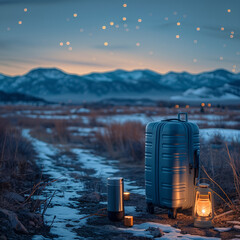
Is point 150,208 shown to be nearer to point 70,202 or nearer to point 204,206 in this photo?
point 204,206

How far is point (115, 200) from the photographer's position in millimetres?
4105

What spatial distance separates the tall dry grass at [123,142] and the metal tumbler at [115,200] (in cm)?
477

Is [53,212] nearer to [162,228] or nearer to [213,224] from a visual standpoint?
[162,228]

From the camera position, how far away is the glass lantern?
12.7ft

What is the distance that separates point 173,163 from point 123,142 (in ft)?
23.2

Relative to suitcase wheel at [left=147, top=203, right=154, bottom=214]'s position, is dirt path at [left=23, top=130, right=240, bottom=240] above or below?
below

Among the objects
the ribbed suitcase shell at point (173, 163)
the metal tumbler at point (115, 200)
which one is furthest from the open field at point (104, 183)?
the ribbed suitcase shell at point (173, 163)

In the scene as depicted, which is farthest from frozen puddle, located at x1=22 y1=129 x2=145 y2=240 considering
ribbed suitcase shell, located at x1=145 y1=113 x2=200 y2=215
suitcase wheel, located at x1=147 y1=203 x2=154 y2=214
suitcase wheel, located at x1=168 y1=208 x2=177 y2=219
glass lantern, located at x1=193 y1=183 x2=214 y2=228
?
glass lantern, located at x1=193 y1=183 x2=214 y2=228

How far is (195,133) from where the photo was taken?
13.8ft

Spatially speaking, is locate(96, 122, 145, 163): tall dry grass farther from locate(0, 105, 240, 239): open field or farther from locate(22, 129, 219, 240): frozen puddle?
locate(22, 129, 219, 240): frozen puddle

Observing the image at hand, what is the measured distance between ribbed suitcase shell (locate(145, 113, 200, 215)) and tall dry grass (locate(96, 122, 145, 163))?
4.70m

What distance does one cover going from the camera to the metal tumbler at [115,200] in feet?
13.4

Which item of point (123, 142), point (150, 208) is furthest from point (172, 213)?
point (123, 142)

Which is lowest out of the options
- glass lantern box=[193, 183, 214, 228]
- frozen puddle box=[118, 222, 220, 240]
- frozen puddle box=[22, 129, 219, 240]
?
frozen puddle box=[118, 222, 220, 240]
